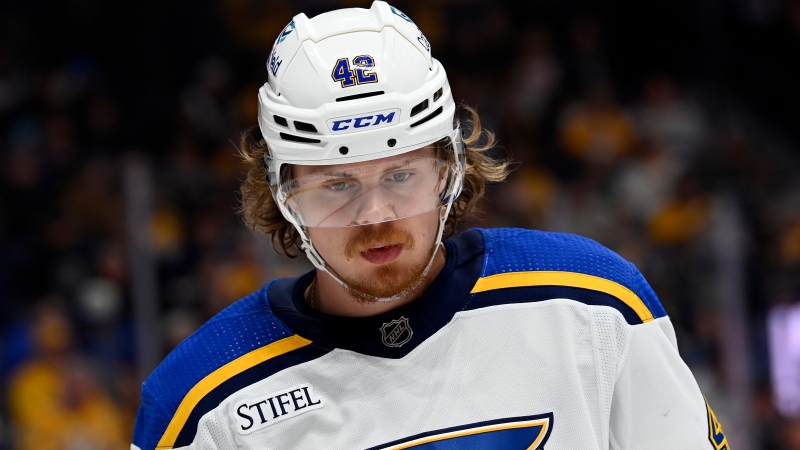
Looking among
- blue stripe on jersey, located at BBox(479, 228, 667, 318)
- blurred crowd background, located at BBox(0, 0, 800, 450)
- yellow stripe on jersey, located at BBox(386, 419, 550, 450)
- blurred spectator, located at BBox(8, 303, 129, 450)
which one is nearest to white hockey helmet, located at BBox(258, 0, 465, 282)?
blue stripe on jersey, located at BBox(479, 228, 667, 318)

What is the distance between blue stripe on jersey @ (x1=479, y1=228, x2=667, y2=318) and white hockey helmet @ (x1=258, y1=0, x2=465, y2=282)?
144 mm

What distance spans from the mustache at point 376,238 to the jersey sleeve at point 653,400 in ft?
1.43

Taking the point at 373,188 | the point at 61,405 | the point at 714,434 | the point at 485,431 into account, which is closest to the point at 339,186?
the point at 373,188

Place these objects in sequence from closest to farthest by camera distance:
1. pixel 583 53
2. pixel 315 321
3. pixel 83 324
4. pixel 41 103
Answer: pixel 315 321 → pixel 83 324 → pixel 41 103 → pixel 583 53

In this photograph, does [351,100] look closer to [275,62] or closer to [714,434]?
[275,62]

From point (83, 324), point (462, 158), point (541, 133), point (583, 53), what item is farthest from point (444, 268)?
point (583, 53)

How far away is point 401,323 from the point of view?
6.26ft

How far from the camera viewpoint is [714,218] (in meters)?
5.10

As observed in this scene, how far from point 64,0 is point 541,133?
3133 mm

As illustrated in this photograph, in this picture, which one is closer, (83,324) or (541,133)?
(83,324)

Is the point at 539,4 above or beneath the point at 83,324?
above

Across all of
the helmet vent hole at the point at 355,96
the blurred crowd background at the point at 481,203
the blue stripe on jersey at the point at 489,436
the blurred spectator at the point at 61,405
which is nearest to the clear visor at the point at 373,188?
the helmet vent hole at the point at 355,96

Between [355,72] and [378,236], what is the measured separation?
0.27 meters

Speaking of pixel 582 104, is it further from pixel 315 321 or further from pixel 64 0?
pixel 315 321
